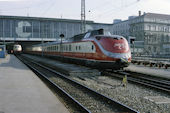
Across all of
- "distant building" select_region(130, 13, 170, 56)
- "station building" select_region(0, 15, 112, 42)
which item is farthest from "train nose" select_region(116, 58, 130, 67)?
"distant building" select_region(130, 13, 170, 56)

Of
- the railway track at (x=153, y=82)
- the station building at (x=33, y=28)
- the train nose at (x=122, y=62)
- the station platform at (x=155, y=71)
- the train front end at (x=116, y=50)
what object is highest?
the station building at (x=33, y=28)

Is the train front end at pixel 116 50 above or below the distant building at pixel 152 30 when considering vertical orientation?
below

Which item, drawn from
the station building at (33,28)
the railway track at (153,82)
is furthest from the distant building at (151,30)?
the railway track at (153,82)

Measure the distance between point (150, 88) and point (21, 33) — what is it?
195 ft

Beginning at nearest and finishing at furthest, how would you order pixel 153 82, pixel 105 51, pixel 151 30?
pixel 153 82 < pixel 105 51 < pixel 151 30

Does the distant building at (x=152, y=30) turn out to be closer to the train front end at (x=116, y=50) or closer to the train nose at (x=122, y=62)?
the train front end at (x=116, y=50)

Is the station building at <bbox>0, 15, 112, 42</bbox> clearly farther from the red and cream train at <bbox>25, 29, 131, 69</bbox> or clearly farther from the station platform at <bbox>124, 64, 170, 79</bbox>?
the station platform at <bbox>124, 64, 170, 79</bbox>

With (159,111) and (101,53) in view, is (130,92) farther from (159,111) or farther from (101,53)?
(101,53)

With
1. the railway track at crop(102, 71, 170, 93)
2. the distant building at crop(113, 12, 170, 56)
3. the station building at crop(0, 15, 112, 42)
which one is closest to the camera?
the railway track at crop(102, 71, 170, 93)

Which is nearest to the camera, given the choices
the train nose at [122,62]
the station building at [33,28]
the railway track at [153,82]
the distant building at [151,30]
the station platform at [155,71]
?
the railway track at [153,82]

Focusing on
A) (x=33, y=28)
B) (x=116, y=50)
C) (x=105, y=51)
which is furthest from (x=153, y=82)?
(x=33, y=28)

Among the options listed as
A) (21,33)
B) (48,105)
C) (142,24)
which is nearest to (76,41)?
(48,105)

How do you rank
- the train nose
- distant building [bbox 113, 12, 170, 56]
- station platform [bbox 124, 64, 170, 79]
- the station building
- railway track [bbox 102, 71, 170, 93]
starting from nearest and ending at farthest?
railway track [bbox 102, 71, 170, 93]
the train nose
station platform [bbox 124, 64, 170, 79]
the station building
distant building [bbox 113, 12, 170, 56]

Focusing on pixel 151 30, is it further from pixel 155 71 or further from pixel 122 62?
pixel 122 62
